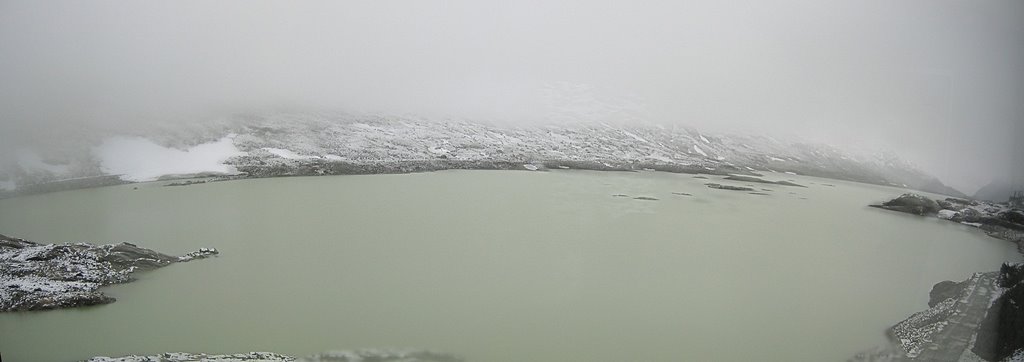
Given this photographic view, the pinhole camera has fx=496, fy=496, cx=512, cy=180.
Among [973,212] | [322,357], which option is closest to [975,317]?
[973,212]

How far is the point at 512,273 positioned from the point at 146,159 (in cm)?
294

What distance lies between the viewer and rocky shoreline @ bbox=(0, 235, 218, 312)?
8.23 ft

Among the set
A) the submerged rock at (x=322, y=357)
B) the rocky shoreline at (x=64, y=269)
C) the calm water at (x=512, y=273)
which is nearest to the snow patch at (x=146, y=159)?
the calm water at (x=512, y=273)

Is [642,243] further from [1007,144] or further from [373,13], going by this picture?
[373,13]

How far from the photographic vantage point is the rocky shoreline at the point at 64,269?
2.51 m

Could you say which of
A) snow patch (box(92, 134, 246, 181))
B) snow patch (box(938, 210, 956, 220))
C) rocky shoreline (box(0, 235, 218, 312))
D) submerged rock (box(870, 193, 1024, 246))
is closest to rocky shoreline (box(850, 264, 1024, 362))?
submerged rock (box(870, 193, 1024, 246))

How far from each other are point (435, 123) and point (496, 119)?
1326 millimetres

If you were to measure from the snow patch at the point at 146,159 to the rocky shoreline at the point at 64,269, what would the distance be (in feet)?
2.50

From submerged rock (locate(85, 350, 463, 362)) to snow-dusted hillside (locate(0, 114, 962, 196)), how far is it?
→ 2.05m

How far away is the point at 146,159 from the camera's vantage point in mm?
3801

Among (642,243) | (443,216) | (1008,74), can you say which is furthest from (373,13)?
(1008,74)

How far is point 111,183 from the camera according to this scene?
3.57 meters

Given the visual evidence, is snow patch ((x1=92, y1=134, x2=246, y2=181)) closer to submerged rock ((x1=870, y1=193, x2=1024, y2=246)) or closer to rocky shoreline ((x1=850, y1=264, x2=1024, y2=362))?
rocky shoreline ((x1=850, y1=264, x2=1024, y2=362))

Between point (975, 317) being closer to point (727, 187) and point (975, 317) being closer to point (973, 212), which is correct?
point (973, 212)
